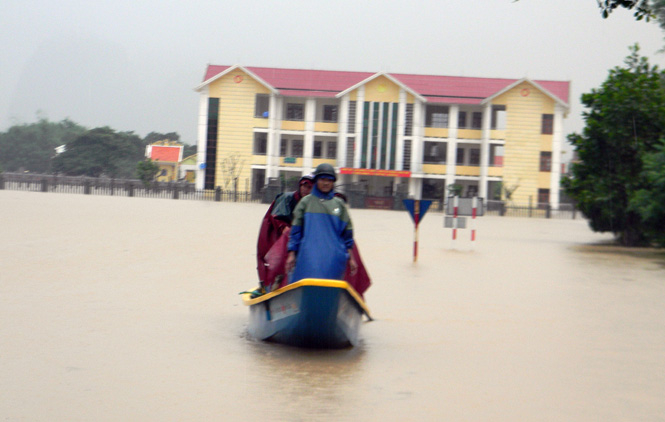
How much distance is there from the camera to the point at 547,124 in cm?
6012

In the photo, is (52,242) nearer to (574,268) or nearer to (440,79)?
(574,268)

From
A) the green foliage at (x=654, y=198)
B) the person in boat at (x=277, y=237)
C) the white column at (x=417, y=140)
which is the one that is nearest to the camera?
the person in boat at (x=277, y=237)

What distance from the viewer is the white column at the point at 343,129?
60.2 m

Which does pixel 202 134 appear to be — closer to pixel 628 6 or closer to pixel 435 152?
pixel 435 152

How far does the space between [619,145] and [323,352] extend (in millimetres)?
20142

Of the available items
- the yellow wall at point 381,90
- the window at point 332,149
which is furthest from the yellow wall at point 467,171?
the window at point 332,149

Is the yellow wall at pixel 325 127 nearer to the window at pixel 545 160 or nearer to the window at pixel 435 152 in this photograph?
the window at pixel 435 152

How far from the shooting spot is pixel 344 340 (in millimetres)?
7633

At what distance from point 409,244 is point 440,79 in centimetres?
4287

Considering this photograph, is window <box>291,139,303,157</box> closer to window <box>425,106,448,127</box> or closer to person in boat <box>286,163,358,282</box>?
window <box>425,106,448,127</box>

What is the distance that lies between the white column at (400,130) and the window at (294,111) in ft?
25.9

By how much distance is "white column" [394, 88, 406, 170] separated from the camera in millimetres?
Answer: 60219

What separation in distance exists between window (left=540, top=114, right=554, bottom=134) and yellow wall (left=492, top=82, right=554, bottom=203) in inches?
13.8

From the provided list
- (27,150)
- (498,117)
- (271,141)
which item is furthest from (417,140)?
(27,150)
